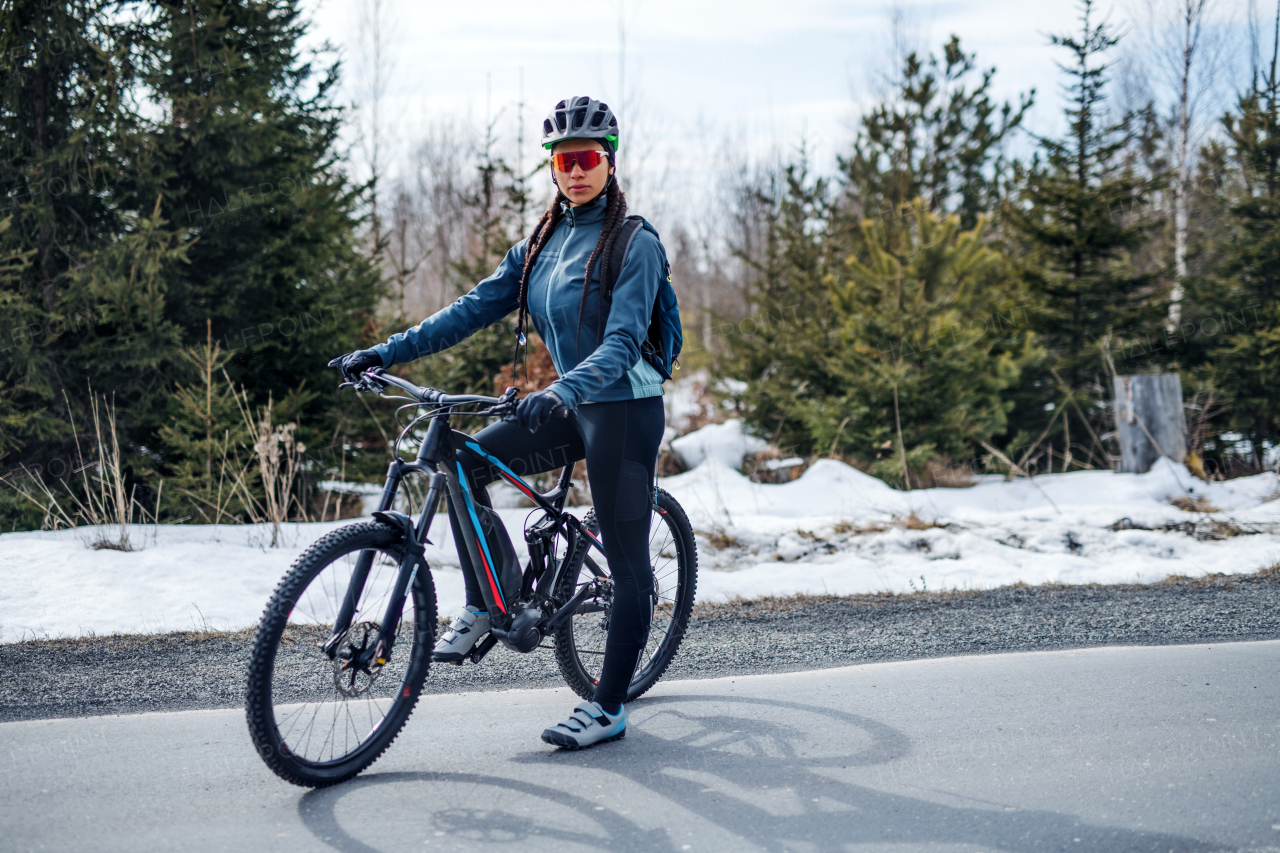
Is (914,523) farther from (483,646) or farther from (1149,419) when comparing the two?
(483,646)

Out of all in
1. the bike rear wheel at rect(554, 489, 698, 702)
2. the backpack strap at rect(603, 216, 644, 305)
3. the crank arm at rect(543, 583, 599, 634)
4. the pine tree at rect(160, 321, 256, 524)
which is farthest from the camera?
the pine tree at rect(160, 321, 256, 524)

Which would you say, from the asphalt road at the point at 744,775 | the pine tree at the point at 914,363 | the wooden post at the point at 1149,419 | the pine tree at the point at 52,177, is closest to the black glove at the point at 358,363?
the asphalt road at the point at 744,775

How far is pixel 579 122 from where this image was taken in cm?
303

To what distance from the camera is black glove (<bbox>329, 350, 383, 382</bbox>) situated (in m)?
3.07

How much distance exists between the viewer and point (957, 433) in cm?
998

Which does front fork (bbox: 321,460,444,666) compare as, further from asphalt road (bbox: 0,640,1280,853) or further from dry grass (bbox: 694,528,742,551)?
dry grass (bbox: 694,528,742,551)

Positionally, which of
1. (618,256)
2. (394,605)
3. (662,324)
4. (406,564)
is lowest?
(394,605)

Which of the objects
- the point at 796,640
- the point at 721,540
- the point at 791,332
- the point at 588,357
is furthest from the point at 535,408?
the point at 791,332

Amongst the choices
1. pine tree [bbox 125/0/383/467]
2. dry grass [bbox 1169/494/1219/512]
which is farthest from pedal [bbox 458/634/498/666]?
dry grass [bbox 1169/494/1219/512]

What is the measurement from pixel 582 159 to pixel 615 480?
1084mm

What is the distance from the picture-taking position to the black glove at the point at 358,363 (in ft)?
10.1

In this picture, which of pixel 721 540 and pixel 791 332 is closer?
pixel 721 540

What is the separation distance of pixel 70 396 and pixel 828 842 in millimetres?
7436

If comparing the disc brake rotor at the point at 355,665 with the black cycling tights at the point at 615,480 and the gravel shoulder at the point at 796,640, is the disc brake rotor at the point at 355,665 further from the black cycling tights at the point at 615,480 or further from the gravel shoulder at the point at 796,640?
the gravel shoulder at the point at 796,640
